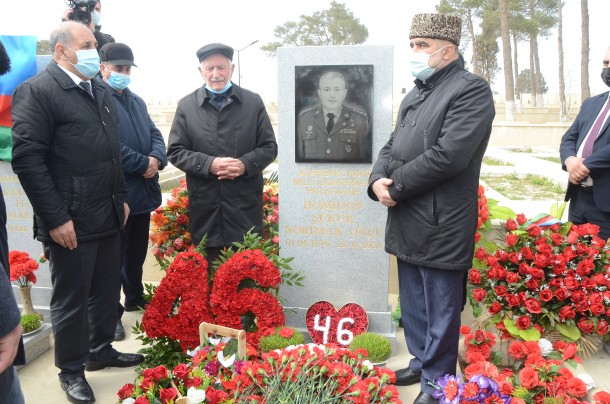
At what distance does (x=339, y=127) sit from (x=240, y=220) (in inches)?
36.4

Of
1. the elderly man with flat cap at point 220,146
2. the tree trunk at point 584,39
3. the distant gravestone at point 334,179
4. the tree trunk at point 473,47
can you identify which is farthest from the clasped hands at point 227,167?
the tree trunk at point 473,47

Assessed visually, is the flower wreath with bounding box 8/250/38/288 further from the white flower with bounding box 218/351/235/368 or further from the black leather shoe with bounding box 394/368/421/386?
the black leather shoe with bounding box 394/368/421/386

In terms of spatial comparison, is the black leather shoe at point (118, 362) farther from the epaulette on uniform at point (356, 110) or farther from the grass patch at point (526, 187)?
the grass patch at point (526, 187)

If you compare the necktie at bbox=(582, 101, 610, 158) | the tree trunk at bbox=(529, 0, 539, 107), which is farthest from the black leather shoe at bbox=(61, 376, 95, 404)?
the tree trunk at bbox=(529, 0, 539, 107)

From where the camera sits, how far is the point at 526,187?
10.3m

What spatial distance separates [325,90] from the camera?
3.42 m

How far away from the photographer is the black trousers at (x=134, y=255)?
3.99 m

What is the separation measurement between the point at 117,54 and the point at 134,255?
151 centimetres

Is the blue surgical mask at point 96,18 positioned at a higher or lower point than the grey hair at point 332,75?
higher

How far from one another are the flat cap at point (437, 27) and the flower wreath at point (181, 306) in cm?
182

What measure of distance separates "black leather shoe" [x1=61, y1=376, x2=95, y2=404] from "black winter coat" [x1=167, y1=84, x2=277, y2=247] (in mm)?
1174

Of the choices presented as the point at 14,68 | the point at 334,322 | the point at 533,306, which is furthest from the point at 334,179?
the point at 14,68

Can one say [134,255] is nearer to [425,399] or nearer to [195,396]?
[195,396]

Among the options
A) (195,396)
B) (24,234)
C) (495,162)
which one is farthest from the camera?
(495,162)
